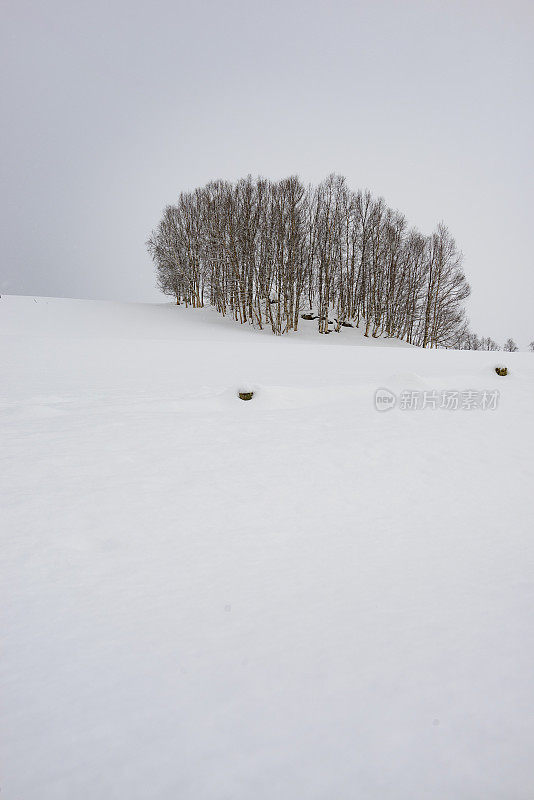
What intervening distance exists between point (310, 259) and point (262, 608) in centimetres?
1971

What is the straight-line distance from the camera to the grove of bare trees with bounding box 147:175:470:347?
58.1 ft

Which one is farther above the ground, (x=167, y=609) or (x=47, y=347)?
(x=47, y=347)

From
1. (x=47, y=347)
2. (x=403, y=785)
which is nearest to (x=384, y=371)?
(x=403, y=785)

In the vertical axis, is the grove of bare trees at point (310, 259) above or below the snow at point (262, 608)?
above

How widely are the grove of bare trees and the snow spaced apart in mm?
15329

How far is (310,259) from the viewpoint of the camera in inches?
760

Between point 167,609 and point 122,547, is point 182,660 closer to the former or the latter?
point 167,609

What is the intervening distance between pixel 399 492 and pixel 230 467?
1273 mm

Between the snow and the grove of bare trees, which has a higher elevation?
the grove of bare trees

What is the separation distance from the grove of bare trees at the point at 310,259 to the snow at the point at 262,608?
15.3m

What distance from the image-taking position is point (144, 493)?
2.45 meters

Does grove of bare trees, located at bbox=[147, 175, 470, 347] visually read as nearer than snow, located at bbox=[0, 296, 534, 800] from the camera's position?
No

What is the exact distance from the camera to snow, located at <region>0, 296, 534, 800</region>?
3.43 feet

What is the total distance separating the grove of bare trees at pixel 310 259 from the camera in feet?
58.1
